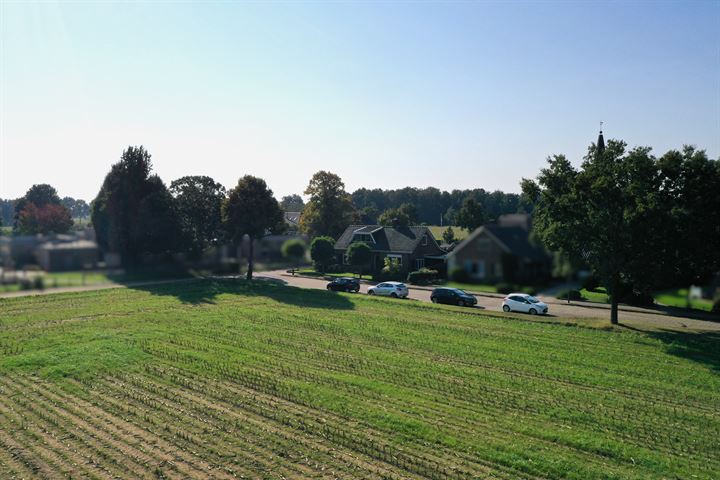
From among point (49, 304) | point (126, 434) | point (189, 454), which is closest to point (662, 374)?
point (189, 454)

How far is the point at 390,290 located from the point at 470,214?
4291 centimetres

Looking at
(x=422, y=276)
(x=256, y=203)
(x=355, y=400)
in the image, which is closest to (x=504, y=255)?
(x=422, y=276)

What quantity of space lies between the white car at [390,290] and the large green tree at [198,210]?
1667 centimetres

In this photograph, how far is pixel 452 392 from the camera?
2212cm

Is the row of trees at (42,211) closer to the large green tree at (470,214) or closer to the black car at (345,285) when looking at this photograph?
the large green tree at (470,214)

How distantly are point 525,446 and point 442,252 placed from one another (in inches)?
469

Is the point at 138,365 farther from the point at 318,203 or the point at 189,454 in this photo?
the point at 318,203

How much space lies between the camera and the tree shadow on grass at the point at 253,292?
4741cm

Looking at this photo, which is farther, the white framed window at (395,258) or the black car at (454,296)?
the black car at (454,296)

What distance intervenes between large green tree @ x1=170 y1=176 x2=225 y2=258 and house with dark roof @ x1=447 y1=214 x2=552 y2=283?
14.2 feet

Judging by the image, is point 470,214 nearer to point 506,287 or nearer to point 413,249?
point 506,287

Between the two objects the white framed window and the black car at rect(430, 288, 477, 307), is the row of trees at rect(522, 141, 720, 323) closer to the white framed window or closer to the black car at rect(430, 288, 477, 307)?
the white framed window

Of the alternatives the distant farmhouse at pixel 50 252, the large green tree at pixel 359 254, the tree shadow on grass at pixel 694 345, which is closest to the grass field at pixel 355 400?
the tree shadow on grass at pixel 694 345

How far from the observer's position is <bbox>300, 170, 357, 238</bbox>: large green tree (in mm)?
86750
